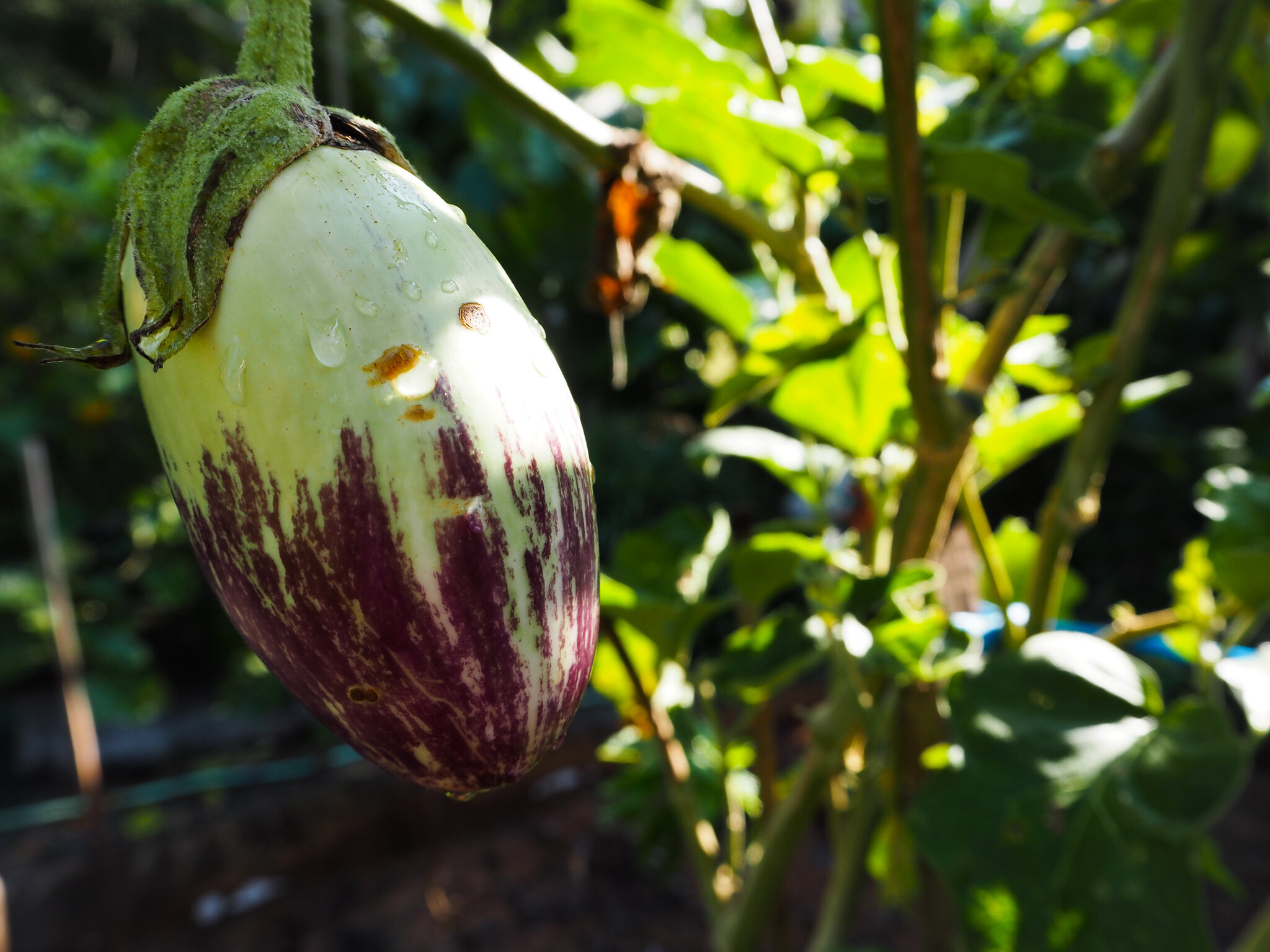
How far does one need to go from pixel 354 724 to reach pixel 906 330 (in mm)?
212

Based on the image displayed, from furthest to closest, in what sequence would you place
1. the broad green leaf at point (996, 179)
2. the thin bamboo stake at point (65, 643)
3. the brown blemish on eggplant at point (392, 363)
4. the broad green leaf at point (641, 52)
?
the thin bamboo stake at point (65, 643) < the broad green leaf at point (641, 52) < the broad green leaf at point (996, 179) < the brown blemish on eggplant at point (392, 363)

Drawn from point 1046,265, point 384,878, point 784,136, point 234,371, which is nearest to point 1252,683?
point 1046,265

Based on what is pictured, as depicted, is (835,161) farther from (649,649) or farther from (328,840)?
(328,840)

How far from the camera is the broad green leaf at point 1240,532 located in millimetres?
401

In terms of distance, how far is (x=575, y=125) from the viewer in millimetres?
324

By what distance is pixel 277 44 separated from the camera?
179 millimetres

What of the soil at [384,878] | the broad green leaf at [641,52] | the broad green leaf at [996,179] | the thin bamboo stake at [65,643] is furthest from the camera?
the thin bamboo stake at [65,643]

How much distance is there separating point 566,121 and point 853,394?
165 millimetres

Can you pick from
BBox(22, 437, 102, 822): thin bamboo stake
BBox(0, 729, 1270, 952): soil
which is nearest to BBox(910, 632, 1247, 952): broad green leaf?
BBox(0, 729, 1270, 952): soil

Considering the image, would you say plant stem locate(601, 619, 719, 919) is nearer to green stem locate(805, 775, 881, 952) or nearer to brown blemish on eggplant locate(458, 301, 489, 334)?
green stem locate(805, 775, 881, 952)

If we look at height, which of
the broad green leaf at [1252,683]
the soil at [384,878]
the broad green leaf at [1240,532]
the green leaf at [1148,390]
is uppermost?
the green leaf at [1148,390]

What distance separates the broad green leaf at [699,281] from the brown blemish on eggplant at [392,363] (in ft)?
0.95

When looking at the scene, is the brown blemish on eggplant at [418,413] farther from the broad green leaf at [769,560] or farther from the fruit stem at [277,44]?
the broad green leaf at [769,560]

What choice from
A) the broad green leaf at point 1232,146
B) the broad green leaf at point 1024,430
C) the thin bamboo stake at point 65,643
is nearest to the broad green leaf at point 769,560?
the broad green leaf at point 1024,430
